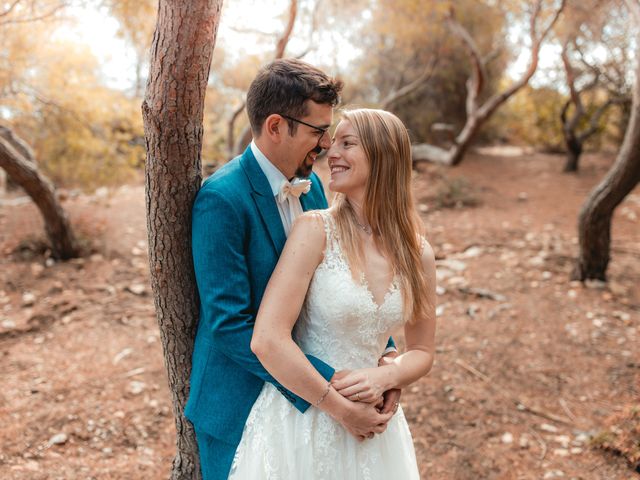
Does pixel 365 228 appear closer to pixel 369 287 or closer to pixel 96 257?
pixel 369 287

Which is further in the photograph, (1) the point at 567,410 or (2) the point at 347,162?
(1) the point at 567,410

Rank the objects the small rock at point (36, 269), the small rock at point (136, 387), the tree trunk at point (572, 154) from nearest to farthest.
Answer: the small rock at point (136, 387) < the small rock at point (36, 269) < the tree trunk at point (572, 154)

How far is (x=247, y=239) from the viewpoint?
177 cm

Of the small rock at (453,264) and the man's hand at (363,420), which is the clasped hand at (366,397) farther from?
the small rock at (453,264)

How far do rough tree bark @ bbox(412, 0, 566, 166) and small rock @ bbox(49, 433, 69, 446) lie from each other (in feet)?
25.6

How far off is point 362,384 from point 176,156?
1.03 metres

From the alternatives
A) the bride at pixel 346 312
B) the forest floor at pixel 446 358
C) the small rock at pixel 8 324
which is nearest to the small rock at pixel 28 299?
the forest floor at pixel 446 358

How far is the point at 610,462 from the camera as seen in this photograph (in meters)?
3.16

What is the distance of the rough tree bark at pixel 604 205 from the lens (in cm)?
508

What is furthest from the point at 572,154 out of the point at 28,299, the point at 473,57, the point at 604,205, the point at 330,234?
the point at 330,234

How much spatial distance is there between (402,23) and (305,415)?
947 centimetres

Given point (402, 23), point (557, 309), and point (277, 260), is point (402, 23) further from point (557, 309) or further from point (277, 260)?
point (277, 260)

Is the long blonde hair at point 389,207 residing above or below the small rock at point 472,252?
above

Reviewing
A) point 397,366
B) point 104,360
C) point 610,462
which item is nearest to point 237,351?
point 397,366
